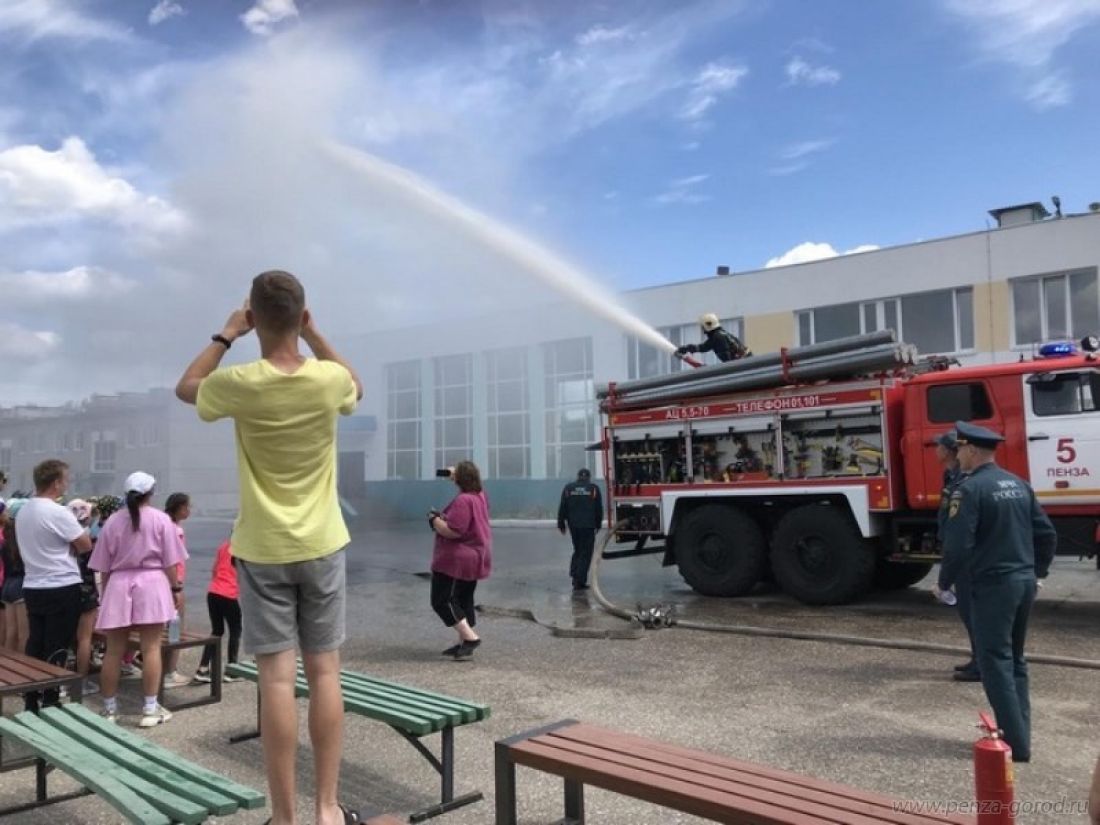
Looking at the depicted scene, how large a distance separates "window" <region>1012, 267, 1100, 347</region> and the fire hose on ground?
16039 mm

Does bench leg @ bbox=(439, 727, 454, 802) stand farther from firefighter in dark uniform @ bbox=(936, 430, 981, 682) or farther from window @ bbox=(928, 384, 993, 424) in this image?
window @ bbox=(928, 384, 993, 424)

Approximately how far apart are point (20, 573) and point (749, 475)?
22.6 feet

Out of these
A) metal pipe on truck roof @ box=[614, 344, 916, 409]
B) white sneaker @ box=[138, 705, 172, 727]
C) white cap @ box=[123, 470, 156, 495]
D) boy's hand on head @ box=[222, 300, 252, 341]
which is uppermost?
metal pipe on truck roof @ box=[614, 344, 916, 409]

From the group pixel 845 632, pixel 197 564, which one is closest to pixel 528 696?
pixel 845 632

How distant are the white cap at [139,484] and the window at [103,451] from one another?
26504 millimetres

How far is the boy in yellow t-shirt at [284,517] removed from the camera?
2604 millimetres

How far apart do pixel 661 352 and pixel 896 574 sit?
1546 cm

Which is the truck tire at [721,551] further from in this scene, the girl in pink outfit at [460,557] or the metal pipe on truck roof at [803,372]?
the girl in pink outfit at [460,557]

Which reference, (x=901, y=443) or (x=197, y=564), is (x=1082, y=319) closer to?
(x=901, y=443)

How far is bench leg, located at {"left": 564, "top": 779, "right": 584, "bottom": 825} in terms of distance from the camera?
343 cm

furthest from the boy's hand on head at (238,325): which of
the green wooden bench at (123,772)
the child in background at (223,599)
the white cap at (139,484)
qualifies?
the child in background at (223,599)

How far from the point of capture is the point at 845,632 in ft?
25.1

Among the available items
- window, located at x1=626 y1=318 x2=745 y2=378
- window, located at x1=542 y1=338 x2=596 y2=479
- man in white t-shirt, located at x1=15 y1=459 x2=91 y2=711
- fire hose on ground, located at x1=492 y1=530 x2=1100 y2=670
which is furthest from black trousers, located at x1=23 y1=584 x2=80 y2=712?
window, located at x1=542 y1=338 x2=596 y2=479

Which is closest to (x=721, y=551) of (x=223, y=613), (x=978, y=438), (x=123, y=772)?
(x=223, y=613)
